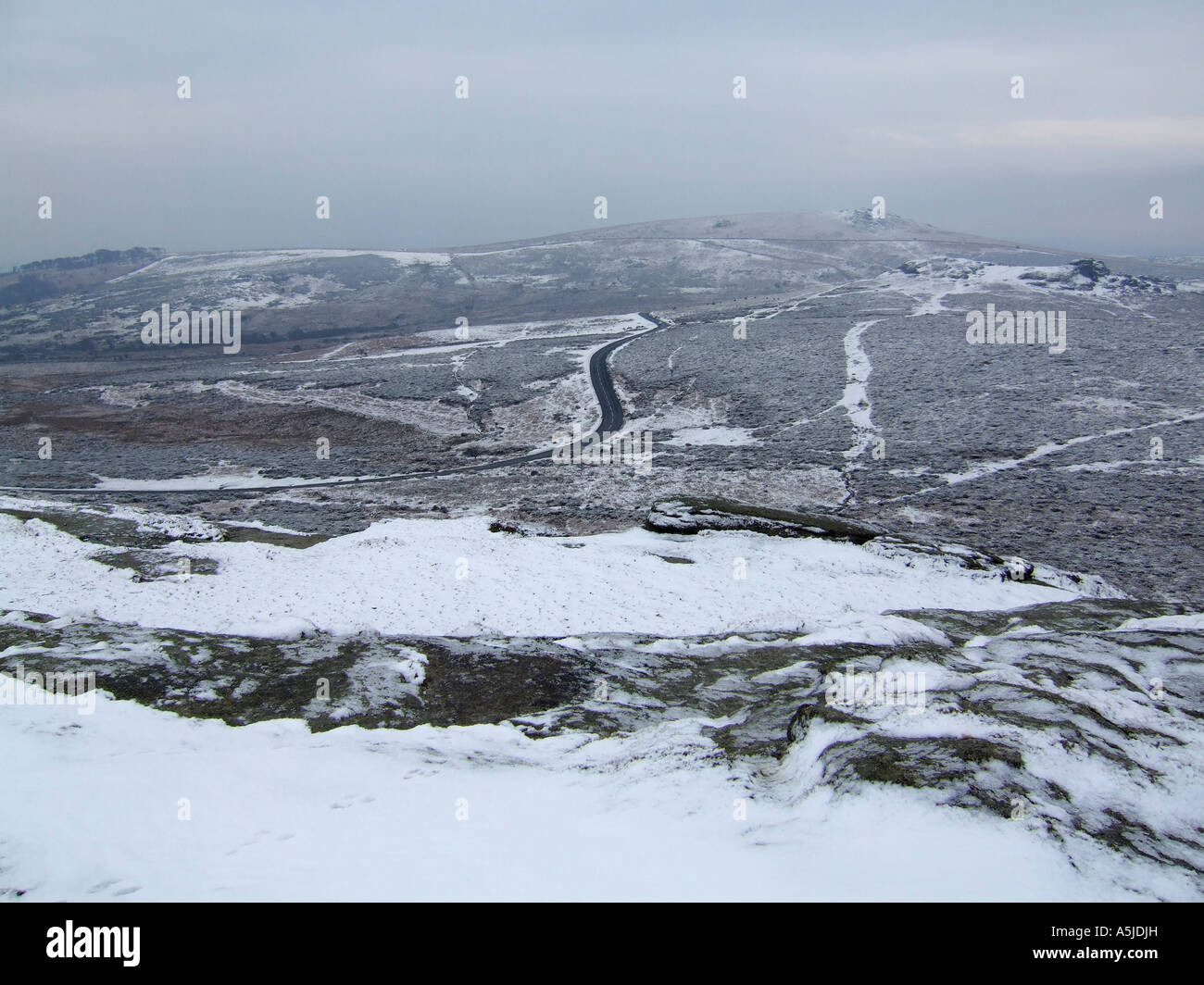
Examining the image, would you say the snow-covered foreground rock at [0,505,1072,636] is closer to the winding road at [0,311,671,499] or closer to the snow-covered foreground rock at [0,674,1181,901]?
the snow-covered foreground rock at [0,674,1181,901]

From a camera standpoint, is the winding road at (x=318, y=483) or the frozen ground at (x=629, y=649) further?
the winding road at (x=318, y=483)

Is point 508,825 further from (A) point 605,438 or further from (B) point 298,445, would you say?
(B) point 298,445

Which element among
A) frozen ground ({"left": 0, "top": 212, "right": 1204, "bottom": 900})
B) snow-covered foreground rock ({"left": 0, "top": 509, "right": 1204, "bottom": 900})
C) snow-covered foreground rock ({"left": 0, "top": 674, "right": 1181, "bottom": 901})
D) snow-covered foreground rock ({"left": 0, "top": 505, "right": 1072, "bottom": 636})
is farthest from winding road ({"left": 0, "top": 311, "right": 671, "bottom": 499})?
snow-covered foreground rock ({"left": 0, "top": 674, "right": 1181, "bottom": 901})

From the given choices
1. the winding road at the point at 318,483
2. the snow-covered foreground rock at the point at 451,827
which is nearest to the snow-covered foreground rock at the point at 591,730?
the snow-covered foreground rock at the point at 451,827

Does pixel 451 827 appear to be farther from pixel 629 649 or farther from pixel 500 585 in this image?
pixel 500 585

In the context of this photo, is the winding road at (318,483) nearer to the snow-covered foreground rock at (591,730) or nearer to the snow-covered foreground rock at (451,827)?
the snow-covered foreground rock at (591,730)

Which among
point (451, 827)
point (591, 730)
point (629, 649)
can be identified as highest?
point (451, 827)

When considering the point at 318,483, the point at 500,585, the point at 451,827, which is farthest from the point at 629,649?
the point at 318,483
